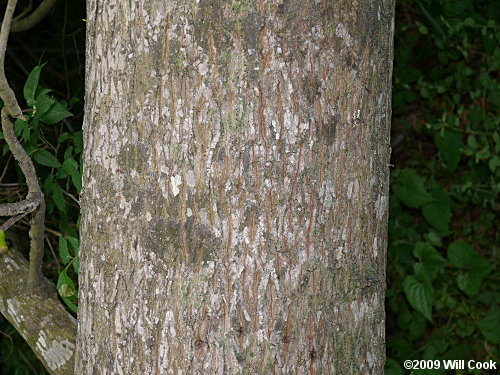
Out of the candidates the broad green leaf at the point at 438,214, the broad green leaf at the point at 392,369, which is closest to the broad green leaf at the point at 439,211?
the broad green leaf at the point at 438,214

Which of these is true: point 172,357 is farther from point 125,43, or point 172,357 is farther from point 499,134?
point 499,134

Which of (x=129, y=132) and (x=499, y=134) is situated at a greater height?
(x=129, y=132)

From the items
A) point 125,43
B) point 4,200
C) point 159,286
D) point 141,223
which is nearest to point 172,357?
point 159,286

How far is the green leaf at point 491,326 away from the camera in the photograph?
261 cm

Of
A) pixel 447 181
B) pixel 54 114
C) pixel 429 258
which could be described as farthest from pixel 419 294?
pixel 54 114

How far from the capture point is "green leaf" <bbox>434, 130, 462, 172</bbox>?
2.74 m

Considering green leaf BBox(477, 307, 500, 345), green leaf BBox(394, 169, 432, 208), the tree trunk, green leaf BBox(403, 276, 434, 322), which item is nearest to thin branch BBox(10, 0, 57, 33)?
the tree trunk

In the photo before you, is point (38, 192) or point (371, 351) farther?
point (38, 192)

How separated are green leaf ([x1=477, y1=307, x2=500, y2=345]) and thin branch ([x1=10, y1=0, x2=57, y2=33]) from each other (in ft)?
7.43

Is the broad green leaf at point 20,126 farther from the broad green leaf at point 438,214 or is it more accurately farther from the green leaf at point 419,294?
the broad green leaf at point 438,214

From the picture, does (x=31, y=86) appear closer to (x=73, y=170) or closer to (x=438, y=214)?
(x=73, y=170)

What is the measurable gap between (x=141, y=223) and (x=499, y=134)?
222 cm

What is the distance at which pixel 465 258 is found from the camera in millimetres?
2645

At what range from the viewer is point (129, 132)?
1.00 metres
